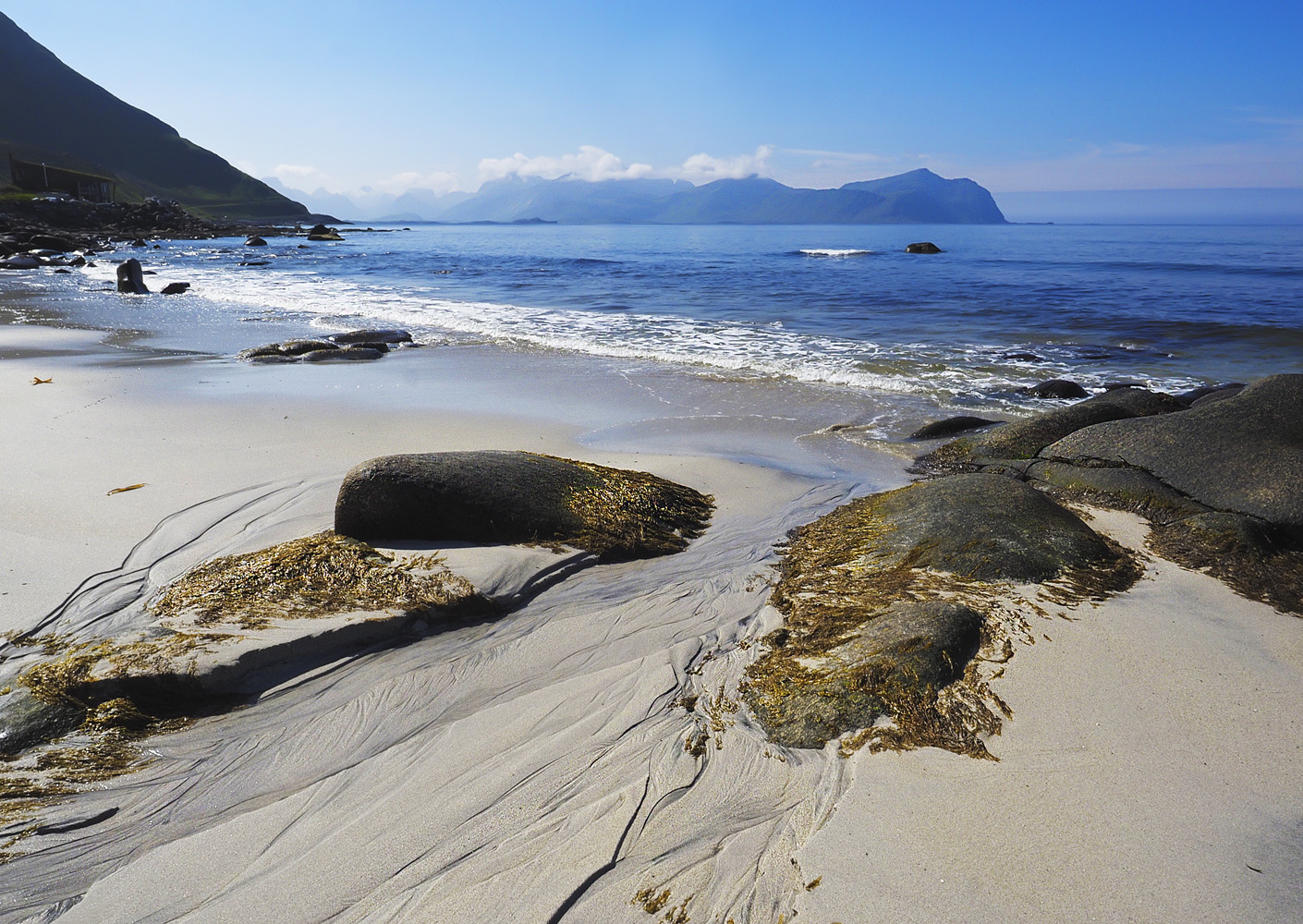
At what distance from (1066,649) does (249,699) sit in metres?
3.74

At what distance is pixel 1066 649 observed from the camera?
11.3 ft

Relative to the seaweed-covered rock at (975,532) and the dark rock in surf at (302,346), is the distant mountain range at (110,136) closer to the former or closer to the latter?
the dark rock in surf at (302,346)

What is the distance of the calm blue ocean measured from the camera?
12820mm

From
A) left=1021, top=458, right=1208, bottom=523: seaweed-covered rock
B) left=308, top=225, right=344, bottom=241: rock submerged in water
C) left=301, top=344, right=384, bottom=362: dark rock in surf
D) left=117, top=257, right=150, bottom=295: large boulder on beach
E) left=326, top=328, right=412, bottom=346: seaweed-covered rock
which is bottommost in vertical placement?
left=1021, top=458, right=1208, bottom=523: seaweed-covered rock

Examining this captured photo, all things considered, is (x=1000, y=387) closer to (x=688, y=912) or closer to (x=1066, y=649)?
(x=1066, y=649)

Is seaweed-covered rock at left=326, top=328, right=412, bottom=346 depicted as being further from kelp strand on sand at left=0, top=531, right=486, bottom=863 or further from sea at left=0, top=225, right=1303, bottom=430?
kelp strand on sand at left=0, top=531, right=486, bottom=863

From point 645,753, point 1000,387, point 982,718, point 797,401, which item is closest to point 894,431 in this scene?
point 797,401

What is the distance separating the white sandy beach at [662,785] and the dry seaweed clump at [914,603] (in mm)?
136

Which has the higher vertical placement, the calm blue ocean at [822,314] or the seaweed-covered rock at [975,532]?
the calm blue ocean at [822,314]

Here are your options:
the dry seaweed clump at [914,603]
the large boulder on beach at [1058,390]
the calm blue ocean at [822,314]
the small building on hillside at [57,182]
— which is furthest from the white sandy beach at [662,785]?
the small building on hillside at [57,182]

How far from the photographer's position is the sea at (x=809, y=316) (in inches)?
492

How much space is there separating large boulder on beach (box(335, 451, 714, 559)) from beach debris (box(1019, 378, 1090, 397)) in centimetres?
790

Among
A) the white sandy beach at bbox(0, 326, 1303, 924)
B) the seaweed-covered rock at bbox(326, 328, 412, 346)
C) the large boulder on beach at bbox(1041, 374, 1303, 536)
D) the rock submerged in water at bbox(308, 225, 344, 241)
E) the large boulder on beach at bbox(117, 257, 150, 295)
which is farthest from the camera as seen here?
the rock submerged in water at bbox(308, 225, 344, 241)

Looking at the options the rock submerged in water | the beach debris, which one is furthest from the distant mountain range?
the beach debris
